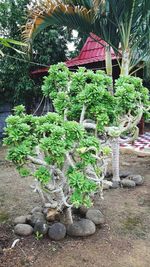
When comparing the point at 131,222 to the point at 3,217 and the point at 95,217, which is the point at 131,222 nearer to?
the point at 95,217

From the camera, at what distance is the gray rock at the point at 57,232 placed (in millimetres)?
3354

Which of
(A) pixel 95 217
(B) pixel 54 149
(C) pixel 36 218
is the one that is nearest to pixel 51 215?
(C) pixel 36 218

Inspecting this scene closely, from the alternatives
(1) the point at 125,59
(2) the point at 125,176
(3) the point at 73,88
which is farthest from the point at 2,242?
(1) the point at 125,59

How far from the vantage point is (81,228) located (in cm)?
344

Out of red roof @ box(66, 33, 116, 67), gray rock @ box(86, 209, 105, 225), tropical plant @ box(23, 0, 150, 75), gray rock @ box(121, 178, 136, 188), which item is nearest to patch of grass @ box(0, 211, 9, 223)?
gray rock @ box(86, 209, 105, 225)

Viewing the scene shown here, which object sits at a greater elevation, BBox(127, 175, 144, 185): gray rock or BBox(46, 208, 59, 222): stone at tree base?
BBox(46, 208, 59, 222): stone at tree base

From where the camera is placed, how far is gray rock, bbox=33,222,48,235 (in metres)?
3.43

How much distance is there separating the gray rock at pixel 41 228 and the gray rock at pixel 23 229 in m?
0.07

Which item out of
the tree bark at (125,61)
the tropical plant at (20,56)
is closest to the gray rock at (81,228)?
the tree bark at (125,61)

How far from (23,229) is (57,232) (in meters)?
0.45

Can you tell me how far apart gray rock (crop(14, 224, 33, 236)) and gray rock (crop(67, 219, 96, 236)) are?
0.50 meters

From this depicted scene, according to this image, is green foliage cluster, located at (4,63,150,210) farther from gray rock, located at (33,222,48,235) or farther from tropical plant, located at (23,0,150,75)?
tropical plant, located at (23,0,150,75)

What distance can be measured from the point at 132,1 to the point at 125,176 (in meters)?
3.27

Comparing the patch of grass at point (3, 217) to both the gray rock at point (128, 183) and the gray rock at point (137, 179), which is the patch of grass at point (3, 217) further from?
the gray rock at point (137, 179)
